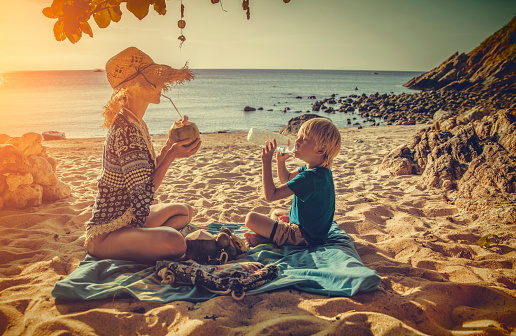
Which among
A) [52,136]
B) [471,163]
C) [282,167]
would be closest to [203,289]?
[282,167]

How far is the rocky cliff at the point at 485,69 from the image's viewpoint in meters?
27.7

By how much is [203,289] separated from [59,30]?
2.04m

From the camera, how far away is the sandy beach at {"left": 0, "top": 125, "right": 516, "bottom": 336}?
204 cm

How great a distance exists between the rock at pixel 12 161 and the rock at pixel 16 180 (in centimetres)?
9

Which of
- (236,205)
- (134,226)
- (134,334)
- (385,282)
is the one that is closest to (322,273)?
(385,282)

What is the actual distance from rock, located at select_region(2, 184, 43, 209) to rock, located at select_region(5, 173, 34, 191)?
0.05 metres

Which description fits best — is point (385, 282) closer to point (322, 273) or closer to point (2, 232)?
point (322, 273)

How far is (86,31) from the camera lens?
1.84 meters

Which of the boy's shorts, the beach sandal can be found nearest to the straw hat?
the beach sandal

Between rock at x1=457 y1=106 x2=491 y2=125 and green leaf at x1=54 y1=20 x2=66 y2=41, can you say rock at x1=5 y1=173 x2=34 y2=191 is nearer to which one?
green leaf at x1=54 y1=20 x2=66 y2=41

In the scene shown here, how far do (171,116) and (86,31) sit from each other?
1844 cm

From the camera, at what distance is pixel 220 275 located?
2.56 meters

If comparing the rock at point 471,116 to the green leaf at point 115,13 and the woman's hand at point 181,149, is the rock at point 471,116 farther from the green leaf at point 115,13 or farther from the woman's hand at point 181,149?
the green leaf at point 115,13

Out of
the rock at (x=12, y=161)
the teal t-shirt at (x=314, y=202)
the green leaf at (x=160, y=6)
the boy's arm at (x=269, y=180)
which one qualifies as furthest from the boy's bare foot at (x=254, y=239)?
the rock at (x=12, y=161)
